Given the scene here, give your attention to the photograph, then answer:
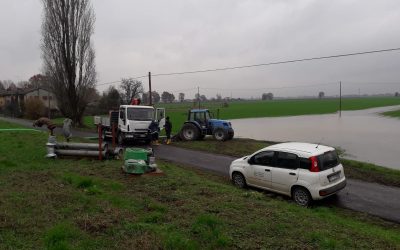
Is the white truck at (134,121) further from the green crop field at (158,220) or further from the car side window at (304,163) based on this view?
the car side window at (304,163)

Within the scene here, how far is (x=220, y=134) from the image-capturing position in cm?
2362

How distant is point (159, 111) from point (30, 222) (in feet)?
53.8

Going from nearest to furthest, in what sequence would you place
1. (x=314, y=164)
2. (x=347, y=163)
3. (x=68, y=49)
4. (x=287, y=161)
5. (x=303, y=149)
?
(x=314, y=164)
(x=303, y=149)
(x=287, y=161)
(x=347, y=163)
(x=68, y=49)

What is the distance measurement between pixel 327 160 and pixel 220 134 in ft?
44.9

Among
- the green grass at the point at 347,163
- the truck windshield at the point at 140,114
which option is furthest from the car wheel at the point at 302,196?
the truck windshield at the point at 140,114

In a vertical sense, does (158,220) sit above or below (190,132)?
below

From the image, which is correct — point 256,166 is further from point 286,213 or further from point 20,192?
point 20,192

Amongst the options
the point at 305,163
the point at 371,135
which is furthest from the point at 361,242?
the point at 371,135

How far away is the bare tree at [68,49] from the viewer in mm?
34906

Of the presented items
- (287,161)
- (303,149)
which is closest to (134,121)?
(287,161)

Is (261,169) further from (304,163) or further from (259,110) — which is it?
(259,110)

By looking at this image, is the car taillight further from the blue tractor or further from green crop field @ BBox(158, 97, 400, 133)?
green crop field @ BBox(158, 97, 400, 133)

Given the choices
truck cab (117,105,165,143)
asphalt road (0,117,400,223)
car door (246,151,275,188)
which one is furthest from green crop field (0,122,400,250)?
truck cab (117,105,165,143)

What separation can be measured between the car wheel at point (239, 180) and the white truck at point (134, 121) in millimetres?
10519
